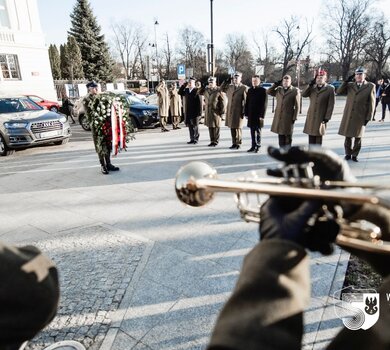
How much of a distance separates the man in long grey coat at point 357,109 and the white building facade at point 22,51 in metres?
22.8

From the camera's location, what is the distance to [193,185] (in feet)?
5.21

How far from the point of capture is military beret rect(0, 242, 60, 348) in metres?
1.08

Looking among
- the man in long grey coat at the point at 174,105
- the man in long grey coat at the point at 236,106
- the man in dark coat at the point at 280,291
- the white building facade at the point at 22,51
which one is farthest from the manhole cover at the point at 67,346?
the white building facade at the point at 22,51

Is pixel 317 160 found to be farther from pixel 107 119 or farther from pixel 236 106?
pixel 236 106

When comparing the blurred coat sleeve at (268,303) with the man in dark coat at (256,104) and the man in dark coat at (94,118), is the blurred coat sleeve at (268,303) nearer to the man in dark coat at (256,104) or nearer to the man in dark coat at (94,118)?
the man in dark coat at (94,118)

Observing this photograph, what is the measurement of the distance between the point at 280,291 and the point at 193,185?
0.81 m

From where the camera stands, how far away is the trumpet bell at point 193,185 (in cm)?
160

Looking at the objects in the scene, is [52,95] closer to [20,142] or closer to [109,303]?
[20,142]

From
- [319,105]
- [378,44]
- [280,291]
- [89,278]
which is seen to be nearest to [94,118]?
[89,278]

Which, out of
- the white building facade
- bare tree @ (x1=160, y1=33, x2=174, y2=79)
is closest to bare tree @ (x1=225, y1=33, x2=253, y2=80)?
bare tree @ (x1=160, y1=33, x2=174, y2=79)

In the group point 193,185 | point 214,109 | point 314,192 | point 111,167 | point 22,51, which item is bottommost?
point 111,167

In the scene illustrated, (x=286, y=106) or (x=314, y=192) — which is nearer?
(x=314, y=192)

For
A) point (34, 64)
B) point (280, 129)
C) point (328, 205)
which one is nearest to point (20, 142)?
point (280, 129)

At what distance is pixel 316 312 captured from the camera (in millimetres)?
2559
